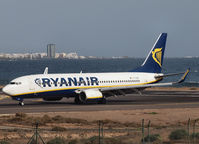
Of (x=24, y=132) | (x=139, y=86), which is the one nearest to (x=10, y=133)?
(x=24, y=132)

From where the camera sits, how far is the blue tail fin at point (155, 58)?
6788 cm

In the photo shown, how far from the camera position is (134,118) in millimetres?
45188

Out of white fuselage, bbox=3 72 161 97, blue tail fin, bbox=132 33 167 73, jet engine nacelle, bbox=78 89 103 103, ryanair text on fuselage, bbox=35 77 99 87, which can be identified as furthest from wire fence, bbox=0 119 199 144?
blue tail fin, bbox=132 33 167 73

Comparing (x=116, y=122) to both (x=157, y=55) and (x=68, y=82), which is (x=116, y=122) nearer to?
(x=68, y=82)

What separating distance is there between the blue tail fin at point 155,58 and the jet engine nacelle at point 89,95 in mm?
10389

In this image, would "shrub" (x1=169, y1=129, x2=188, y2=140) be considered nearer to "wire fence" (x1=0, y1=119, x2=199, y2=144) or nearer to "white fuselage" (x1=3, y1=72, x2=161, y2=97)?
"wire fence" (x1=0, y1=119, x2=199, y2=144)

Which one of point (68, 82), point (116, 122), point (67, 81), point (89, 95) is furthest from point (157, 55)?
point (116, 122)

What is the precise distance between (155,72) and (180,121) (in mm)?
25270

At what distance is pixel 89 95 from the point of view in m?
58.6

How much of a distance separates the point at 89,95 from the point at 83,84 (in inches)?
77.5

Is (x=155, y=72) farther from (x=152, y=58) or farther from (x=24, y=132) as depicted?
(x=24, y=132)

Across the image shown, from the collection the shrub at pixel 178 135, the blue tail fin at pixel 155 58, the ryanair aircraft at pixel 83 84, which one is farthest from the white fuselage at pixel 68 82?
the shrub at pixel 178 135

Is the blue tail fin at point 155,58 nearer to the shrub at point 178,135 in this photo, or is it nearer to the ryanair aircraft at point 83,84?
the ryanair aircraft at point 83,84

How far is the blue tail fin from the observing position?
2672 inches
